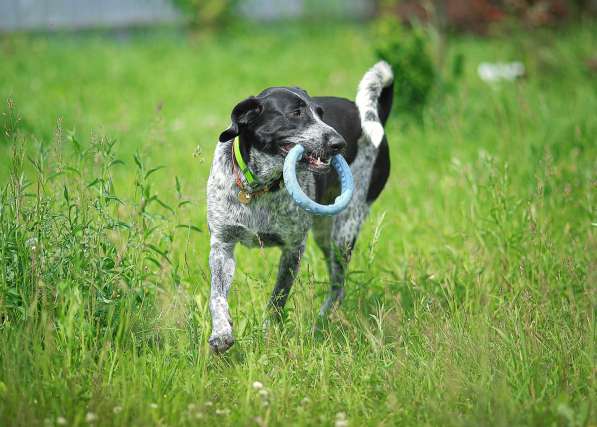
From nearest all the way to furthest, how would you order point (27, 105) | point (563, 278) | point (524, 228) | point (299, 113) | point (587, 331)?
point (587, 331) → point (299, 113) → point (563, 278) → point (524, 228) → point (27, 105)

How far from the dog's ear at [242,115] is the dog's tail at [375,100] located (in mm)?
838

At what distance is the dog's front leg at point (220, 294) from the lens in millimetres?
3547

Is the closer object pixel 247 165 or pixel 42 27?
pixel 247 165

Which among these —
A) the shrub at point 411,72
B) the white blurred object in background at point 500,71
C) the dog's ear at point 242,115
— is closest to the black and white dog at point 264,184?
the dog's ear at point 242,115

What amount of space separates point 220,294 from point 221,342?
33cm

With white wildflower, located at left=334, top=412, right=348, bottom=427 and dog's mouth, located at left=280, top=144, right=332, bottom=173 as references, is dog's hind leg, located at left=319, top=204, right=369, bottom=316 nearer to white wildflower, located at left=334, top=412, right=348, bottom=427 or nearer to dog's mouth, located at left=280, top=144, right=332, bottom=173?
dog's mouth, located at left=280, top=144, right=332, bottom=173

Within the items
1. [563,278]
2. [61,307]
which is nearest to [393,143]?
[563,278]

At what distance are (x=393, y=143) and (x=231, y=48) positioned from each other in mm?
5718

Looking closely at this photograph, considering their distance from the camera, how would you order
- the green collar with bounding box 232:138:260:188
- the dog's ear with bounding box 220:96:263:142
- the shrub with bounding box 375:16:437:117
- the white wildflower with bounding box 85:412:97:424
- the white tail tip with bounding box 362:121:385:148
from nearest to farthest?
the white wildflower with bounding box 85:412:97:424
the dog's ear with bounding box 220:96:263:142
the green collar with bounding box 232:138:260:188
the white tail tip with bounding box 362:121:385:148
the shrub with bounding box 375:16:437:117

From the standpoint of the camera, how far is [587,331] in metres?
3.52

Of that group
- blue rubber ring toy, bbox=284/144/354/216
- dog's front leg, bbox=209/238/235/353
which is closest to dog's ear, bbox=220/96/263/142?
blue rubber ring toy, bbox=284/144/354/216

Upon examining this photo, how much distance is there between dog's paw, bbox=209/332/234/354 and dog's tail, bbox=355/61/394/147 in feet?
4.90

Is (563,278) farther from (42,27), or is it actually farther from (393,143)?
(42,27)

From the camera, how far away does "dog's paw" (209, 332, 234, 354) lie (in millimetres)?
3537
